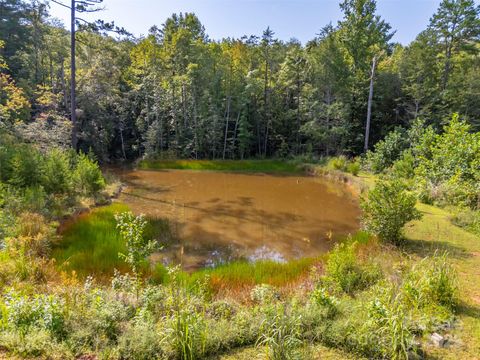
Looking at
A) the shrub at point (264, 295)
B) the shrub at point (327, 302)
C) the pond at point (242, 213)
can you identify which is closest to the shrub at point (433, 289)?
the shrub at point (327, 302)

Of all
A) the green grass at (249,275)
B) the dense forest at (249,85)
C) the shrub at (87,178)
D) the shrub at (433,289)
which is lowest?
the green grass at (249,275)

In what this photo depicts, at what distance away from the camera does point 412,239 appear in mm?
7016

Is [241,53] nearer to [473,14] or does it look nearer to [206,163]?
[206,163]

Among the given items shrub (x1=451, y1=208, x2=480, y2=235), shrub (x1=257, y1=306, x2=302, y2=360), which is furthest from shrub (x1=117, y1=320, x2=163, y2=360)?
shrub (x1=451, y1=208, x2=480, y2=235)

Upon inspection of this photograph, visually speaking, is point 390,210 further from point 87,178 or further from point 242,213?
point 87,178

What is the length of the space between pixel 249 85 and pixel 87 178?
14.7 meters

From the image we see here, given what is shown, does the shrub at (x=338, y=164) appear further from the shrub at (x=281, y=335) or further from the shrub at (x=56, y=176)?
the shrub at (x=281, y=335)

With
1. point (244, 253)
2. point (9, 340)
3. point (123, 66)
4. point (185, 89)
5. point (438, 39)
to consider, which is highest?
point (438, 39)

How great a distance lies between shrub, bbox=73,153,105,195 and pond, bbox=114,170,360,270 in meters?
1.36

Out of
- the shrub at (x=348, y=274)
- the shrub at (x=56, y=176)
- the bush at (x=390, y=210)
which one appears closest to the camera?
the shrub at (x=348, y=274)

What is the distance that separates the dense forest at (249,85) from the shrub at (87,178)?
10928 mm

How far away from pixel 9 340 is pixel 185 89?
20931 millimetres

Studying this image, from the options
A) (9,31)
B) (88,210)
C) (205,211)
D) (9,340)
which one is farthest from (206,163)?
(9,31)

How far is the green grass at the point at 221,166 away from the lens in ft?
67.1
